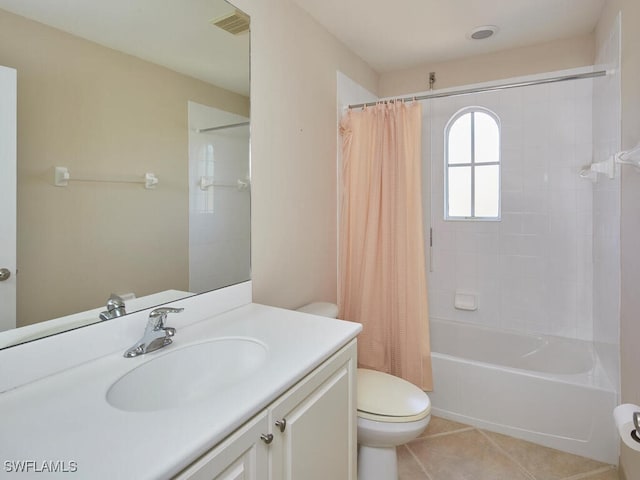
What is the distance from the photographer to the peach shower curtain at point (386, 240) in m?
2.22

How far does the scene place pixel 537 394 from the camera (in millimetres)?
1996

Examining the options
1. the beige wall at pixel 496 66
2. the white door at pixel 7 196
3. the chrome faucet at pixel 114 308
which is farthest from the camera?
the beige wall at pixel 496 66

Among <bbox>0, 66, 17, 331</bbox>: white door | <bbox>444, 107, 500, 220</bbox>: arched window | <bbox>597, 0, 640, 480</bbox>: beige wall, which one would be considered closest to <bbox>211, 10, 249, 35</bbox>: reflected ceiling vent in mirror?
<bbox>0, 66, 17, 331</bbox>: white door

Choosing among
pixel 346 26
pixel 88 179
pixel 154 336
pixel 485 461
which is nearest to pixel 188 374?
pixel 154 336

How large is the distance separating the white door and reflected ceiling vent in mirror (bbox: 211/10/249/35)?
2.88ft

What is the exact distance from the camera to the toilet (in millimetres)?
1509

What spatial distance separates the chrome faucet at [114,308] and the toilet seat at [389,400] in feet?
3.43

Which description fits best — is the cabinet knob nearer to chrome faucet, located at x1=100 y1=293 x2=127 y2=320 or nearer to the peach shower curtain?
chrome faucet, located at x1=100 y1=293 x2=127 y2=320

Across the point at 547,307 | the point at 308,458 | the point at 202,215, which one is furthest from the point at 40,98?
the point at 547,307

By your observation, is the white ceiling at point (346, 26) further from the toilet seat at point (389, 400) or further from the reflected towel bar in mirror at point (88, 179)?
the toilet seat at point (389, 400)

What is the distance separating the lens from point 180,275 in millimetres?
1394

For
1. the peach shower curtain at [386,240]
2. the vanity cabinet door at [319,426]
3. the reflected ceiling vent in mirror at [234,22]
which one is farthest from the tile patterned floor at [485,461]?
the reflected ceiling vent in mirror at [234,22]

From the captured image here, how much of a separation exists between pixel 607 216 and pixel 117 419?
8.11 feet

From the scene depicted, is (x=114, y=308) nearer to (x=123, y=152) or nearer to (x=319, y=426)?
(x=123, y=152)
